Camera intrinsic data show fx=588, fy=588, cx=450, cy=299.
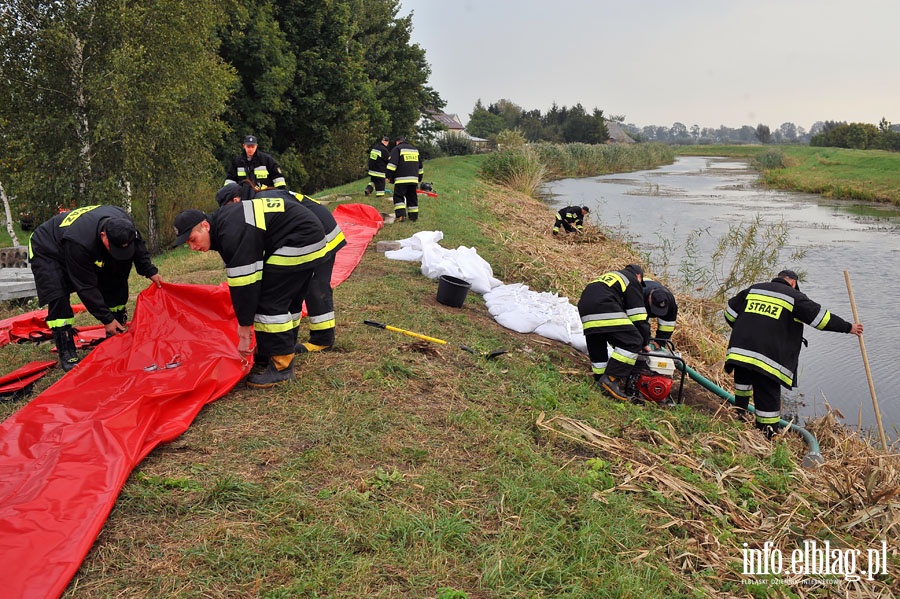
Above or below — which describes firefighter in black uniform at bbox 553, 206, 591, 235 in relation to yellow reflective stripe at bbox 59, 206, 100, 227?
below

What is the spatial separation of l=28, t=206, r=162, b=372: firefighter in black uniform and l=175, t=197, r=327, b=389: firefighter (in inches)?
34.2

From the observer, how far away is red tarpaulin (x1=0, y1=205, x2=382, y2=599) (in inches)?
99.9

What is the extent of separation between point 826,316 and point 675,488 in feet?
7.98

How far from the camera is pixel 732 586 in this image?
3047mm

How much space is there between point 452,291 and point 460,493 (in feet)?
12.5

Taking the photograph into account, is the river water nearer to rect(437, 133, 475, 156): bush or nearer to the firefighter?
the firefighter

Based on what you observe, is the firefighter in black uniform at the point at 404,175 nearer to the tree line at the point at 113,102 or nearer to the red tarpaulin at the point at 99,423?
the tree line at the point at 113,102

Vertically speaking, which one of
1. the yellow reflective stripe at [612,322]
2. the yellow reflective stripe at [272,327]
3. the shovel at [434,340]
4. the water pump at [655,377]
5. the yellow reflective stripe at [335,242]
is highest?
the yellow reflective stripe at [335,242]

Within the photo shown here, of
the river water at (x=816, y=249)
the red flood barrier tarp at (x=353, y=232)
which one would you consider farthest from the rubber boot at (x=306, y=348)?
the river water at (x=816, y=249)

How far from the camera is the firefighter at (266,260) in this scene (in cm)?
404

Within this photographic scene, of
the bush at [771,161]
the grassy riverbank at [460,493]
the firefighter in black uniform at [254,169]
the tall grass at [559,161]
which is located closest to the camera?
the grassy riverbank at [460,493]

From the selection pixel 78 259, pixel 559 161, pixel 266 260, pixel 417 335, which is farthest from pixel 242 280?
pixel 559 161

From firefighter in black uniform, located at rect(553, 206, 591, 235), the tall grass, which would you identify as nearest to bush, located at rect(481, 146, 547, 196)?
the tall grass

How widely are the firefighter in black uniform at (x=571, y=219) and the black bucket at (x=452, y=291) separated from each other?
22.4 ft
